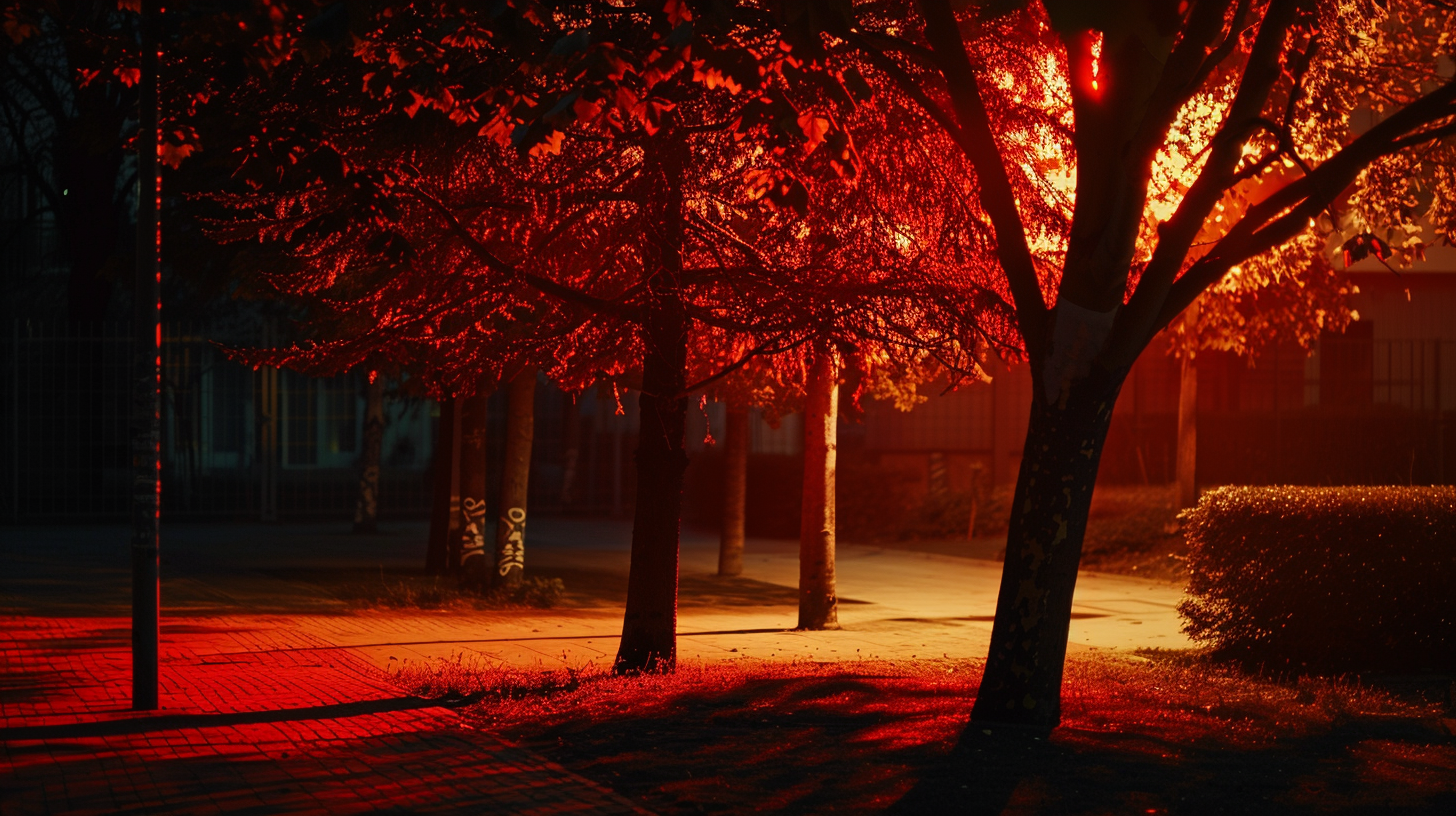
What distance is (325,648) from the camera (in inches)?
466

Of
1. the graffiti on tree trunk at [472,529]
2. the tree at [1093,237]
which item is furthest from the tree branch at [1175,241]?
the graffiti on tree trunk at [472,529]

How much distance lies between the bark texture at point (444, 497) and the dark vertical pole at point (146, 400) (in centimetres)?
745

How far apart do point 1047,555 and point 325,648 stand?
625 cm

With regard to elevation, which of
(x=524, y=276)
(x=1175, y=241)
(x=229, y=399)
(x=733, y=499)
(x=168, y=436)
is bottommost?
(x=733, y=499)

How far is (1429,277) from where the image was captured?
93.3ft

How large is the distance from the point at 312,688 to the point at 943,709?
164 inches

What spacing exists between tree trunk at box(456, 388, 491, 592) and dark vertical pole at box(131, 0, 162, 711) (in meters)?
7.00

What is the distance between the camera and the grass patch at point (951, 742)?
6.67 meters

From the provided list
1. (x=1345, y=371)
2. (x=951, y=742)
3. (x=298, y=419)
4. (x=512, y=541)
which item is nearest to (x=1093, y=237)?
(x=951, y=742)

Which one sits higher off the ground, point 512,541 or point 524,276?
point 524,276

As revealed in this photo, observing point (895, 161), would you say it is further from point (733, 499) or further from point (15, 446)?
point (15, 446)

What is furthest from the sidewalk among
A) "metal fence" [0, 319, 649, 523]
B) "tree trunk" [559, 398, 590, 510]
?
"tree trunk" [559, 398, 590, 510]

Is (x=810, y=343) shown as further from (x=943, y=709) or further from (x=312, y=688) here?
(x=312, y=688)

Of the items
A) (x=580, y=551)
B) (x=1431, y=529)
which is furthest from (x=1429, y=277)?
(x=1431, y=529)
